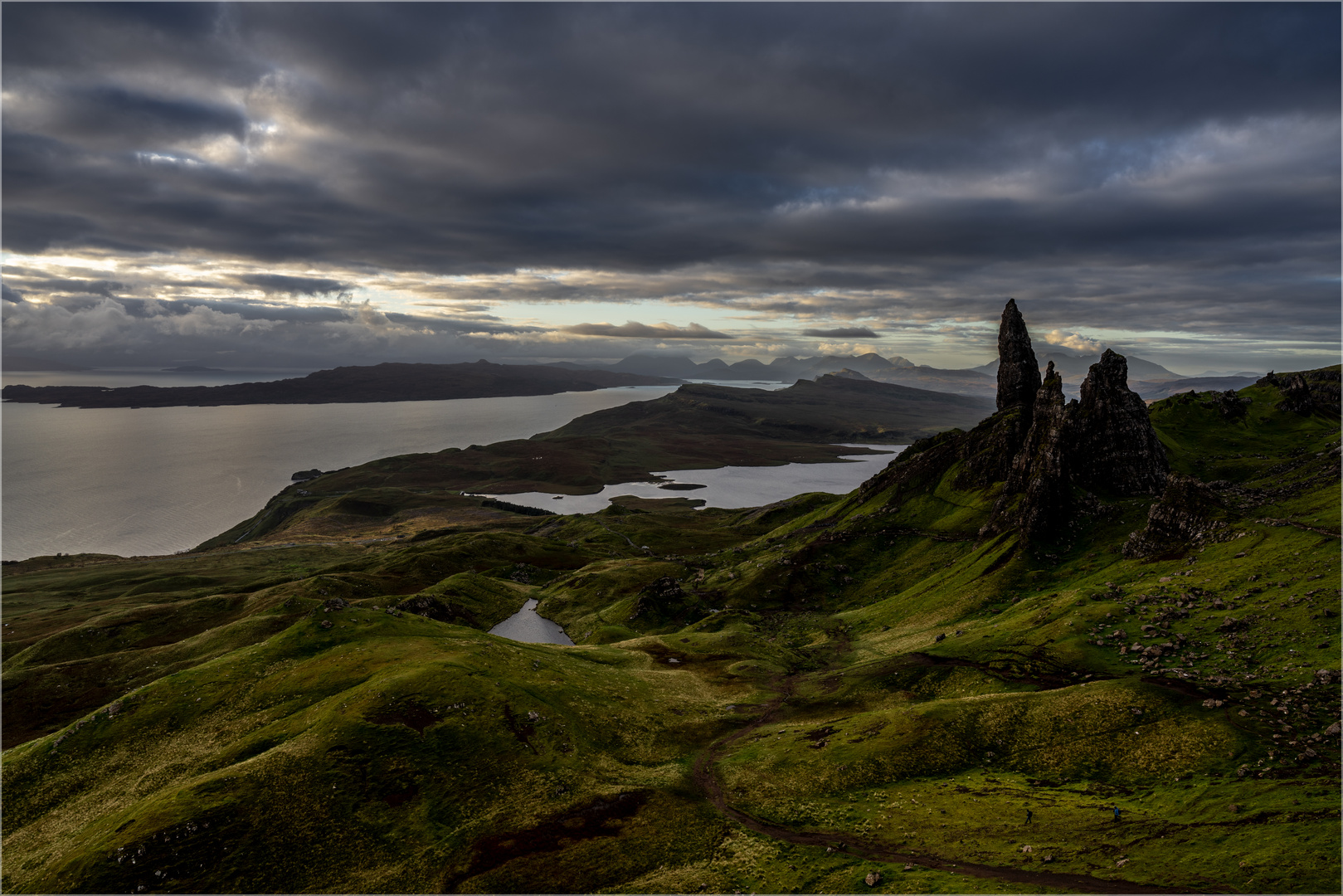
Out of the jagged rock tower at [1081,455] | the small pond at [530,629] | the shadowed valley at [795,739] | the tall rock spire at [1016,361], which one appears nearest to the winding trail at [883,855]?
the shadowed valley at [795,739]

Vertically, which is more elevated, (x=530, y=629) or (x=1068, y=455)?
(x=1068, y=455)

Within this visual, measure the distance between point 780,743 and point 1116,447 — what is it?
101 m

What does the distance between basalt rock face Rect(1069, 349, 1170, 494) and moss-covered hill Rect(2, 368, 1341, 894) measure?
42.2 feet

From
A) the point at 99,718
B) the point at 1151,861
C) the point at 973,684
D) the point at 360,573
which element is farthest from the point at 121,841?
the point at 360,573

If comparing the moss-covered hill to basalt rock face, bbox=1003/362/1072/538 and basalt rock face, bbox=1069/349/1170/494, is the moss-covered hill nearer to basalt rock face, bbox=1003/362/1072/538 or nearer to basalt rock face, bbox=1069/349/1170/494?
basalt rock face, bbox=1003/362/1072/538

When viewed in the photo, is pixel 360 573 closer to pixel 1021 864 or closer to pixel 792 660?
pixel 792 660

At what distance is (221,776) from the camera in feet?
167

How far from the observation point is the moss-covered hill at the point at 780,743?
42.2 m

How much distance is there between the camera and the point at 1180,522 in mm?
84250

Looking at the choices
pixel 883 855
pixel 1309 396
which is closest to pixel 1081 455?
pixel 1309 396

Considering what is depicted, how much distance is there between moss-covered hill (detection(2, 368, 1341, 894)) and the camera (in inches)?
1663

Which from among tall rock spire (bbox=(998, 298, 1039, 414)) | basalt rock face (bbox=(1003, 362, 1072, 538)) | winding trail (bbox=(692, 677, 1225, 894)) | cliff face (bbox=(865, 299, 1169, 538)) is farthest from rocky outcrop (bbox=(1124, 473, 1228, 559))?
tall rock spire (bbox=(998, 298, 1039, 414))

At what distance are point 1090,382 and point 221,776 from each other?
155009 millimetres

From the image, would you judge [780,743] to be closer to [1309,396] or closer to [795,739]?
[795,739]
